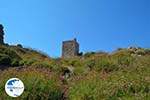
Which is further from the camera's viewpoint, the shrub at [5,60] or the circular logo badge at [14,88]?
the shrub at [5,60]

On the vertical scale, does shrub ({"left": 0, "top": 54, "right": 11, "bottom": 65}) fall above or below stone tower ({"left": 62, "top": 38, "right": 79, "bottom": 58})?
below

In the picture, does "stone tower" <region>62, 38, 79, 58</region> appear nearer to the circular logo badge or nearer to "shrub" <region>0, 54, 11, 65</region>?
"shrub" <region>0, 54, 11, 65</region>

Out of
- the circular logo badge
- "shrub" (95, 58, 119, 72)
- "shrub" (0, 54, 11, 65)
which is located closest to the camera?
the circular logo badge

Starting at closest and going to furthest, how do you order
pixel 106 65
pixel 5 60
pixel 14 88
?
pixel 14 88
pixel 106 65
pixel 5 60

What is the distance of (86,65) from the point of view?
728 inches

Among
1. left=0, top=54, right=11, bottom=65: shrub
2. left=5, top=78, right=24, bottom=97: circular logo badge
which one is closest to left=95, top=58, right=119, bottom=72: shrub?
left=0, top=54, right=11, bottom=65: shrub

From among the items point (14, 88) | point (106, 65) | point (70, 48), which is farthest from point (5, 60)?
point (70, 48)

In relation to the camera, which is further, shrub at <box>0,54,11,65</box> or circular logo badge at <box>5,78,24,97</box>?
shrub at <box>0,54,11,65</box>

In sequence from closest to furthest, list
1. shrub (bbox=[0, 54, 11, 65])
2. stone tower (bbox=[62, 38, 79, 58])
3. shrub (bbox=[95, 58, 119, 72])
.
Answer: shrub (bbox=[95, 58, 119, 72]) < shrub (bbox=[0, 54, 11, 65]) < stone tower (bbox=[62, 38, 79, 58])

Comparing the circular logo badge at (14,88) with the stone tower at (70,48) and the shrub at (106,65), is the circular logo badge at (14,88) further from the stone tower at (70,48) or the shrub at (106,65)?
the stone tower at (70,48)

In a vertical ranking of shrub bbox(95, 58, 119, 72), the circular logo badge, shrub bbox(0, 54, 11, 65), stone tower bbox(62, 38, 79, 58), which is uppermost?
stone tower bbox(62, 38, 79, 58)

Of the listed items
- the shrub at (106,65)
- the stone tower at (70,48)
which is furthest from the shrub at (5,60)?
the stone tower at (70,48)

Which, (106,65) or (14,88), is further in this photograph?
(106,65)

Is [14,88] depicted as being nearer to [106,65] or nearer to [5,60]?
[106,65]
